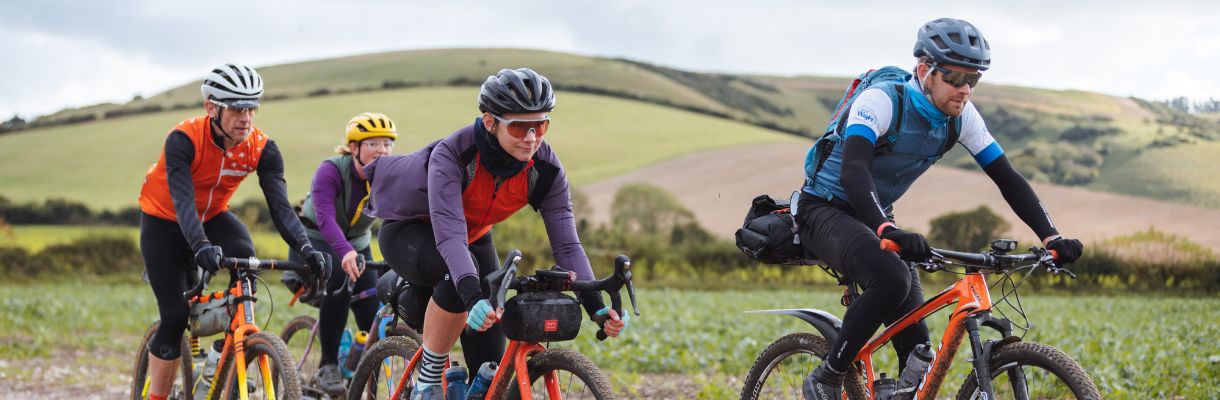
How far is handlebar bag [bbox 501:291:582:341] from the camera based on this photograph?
480 cm

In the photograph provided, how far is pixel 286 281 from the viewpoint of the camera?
25.9ft

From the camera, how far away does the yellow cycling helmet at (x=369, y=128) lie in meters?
7.63

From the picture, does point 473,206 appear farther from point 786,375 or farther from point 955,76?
point 955,76

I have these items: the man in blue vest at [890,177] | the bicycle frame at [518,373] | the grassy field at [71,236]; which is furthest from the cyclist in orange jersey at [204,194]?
the grassy field at [71,236]

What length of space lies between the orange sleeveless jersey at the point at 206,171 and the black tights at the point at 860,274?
326 centimetres

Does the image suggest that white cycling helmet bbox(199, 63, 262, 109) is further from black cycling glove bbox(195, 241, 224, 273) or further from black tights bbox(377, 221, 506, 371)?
black tights bbox(377, 221, 506, 371)

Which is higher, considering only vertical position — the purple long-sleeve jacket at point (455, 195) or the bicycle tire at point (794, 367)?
the purple long-sleeve jacket at point (455, 195)

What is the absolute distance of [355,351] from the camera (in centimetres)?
762

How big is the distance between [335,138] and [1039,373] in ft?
170

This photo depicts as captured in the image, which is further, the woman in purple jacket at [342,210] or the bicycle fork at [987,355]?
the woman in purple jacket at [342,210]

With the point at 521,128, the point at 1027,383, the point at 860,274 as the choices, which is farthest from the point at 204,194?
the point at 1027,383

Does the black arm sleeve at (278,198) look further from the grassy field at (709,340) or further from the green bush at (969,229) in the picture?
the green bush at (969,229)

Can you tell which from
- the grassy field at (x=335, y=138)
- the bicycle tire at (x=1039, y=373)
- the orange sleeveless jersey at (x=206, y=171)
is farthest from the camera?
the grassy field at (x=335, y=138)

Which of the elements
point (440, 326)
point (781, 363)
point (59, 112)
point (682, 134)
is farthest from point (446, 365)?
point (59, 112)
